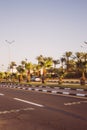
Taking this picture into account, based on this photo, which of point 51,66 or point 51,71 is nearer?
point 51,66

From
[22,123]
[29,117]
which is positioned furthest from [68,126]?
[29,117]

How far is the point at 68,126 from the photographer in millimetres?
8375

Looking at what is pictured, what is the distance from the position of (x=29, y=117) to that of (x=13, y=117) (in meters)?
0.63

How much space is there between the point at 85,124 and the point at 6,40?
187 feet

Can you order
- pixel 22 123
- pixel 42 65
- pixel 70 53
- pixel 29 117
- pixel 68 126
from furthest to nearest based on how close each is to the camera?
pixel 70 53 < pixel 42 65 < pixel 29 117 < pixel 22 123 < pixel 68 126

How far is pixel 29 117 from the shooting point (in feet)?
34.4

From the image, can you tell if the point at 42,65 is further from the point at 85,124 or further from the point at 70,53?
the point at 85,124

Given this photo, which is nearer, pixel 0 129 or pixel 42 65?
pixel 0 129

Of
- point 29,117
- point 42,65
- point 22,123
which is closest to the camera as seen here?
point 22,123

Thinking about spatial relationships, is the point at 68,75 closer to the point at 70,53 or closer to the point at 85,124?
the point at 70,53

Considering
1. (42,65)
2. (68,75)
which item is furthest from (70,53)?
(42,65)

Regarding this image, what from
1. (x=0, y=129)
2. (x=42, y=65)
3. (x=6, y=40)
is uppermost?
(x=6, y=40)

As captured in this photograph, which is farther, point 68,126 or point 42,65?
point 42,65

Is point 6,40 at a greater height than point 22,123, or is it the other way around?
point 6,40
